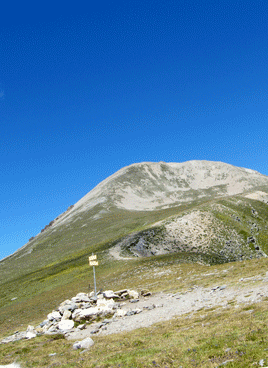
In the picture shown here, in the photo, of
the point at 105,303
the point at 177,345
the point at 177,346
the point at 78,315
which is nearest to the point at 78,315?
the point at 78,315

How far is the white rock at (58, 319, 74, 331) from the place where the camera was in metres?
24.7

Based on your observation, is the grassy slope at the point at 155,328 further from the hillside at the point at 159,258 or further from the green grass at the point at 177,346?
the hillside at the point at 159,258

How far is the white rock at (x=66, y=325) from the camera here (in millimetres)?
24688

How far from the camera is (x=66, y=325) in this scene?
24984mm

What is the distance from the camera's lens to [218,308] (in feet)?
66.3

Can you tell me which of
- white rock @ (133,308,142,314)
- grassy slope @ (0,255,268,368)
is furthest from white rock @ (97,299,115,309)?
grassy slope @ (0,255,268,368)

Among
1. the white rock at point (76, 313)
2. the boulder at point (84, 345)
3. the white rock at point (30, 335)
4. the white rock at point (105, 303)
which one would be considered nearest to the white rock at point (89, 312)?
the white rock at point (76, 313)

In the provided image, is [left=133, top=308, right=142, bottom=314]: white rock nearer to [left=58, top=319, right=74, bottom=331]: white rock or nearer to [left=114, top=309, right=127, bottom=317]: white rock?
[left=114, top=309, right=127, bottom=317]: white rock

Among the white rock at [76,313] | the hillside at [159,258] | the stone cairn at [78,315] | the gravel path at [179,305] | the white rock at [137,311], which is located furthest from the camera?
the hillside at [159,258]

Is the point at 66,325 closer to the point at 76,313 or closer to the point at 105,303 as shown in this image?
the point at 76,313

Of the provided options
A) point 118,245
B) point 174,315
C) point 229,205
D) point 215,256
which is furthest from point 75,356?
point 229,205

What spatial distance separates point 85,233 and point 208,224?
78986 millimetres

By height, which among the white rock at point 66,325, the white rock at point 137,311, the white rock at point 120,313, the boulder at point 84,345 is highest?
the boulder at point 84,345

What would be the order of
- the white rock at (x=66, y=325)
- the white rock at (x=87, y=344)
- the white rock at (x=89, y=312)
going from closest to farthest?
the white rock at (x=87, y=344) → the white rock at (x=66, y=325) → the white rock at (x=89, y=312)
